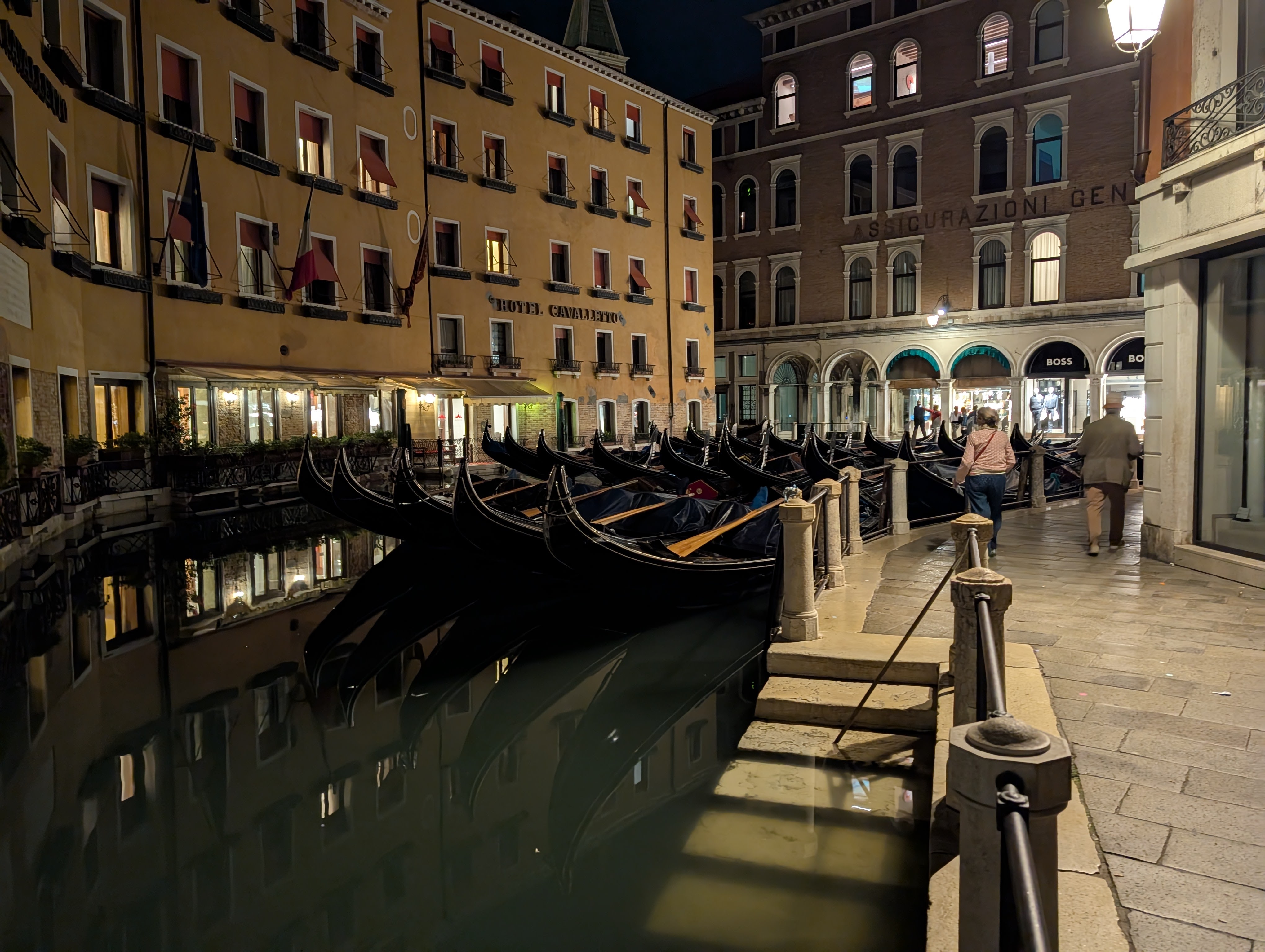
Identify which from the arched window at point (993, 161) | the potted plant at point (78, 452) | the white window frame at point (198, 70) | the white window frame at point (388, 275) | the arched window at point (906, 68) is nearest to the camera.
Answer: the potted plant at point (78, 452)

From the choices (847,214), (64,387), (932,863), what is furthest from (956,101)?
(932,863)

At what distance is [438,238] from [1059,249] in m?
14.9

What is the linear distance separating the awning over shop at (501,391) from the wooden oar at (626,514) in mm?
11087

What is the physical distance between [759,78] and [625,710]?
28.6 metres

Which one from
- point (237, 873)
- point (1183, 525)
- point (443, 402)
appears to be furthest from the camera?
point (443, 402)

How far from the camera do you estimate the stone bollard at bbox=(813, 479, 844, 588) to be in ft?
20.4

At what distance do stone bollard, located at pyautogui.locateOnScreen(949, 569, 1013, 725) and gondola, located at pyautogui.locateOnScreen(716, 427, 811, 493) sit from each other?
305 inches

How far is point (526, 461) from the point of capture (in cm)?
1614

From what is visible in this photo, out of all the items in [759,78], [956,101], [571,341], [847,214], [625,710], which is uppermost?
[759,78]

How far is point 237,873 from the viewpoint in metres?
3.52

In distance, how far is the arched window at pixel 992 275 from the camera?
2330 centimetres

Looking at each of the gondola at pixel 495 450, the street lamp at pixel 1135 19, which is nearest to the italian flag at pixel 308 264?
the gondola at pixel 495 450

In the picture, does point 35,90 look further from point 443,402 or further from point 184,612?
point 443,402

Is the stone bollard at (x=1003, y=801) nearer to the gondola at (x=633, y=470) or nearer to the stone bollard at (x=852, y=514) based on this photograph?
the stone bollard at (x=852, y=514)
